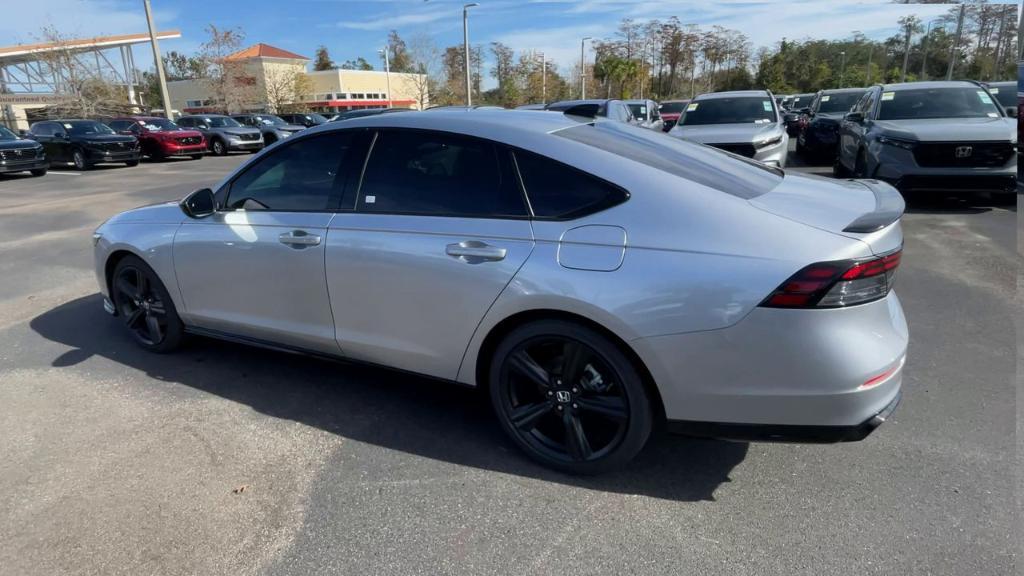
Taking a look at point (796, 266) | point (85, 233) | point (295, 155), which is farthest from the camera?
point (85, 233)

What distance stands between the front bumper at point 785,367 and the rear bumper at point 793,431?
1 cm

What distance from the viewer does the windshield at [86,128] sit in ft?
64.2

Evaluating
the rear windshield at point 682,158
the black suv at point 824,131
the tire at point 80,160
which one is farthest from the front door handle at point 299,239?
the tire at point 80,160

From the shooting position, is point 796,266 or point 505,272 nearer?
point 796,266

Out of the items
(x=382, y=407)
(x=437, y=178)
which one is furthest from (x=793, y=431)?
(x=382, y=407)

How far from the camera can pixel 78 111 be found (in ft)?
124

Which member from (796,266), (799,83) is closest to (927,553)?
(796,266)

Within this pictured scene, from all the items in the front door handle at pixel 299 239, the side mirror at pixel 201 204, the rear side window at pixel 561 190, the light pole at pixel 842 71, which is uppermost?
the light pole at pixel 842 71

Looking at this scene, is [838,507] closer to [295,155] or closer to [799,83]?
[295,155]

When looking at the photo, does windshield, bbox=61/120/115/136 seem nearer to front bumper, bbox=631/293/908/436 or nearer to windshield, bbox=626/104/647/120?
windshield, bbox=626/104/647/120

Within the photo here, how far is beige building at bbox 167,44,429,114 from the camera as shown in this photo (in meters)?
47.0

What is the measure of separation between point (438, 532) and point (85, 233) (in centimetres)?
878

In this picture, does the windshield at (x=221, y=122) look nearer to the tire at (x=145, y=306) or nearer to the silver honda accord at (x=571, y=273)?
the tire at (x=145, y=306)

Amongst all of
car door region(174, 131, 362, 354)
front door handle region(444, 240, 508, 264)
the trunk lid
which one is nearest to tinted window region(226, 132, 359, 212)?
car door region(174, 131, 362, 354)
